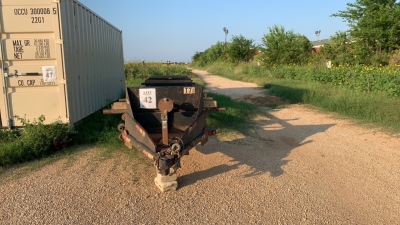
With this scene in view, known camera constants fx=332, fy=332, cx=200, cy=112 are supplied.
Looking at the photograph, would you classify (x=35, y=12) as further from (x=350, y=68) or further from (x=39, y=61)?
(x=350, y=68)

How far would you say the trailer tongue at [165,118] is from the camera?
4.18m

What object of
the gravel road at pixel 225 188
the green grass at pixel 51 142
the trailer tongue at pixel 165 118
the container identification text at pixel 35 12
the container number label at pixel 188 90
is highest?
the container identification text at pixel 35 12

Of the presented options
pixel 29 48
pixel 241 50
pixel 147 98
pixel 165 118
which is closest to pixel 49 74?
pixel 29 48

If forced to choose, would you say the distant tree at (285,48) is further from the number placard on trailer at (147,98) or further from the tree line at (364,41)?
the number placard on trailer at (147,98)

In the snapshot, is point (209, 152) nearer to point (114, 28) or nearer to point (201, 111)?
point (201, 111)

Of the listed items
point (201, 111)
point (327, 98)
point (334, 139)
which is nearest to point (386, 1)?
point (327, 98)

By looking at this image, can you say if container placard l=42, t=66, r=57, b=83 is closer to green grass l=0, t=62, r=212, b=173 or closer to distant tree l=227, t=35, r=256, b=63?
green grass l=0, t=62, r=212, b=173

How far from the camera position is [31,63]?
6012 millimetres

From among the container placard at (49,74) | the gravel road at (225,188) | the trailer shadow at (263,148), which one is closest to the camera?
the gravel road at (225,188)

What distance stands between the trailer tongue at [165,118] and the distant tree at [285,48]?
72.3ft

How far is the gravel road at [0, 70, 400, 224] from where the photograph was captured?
142 inches

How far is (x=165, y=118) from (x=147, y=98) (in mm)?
566

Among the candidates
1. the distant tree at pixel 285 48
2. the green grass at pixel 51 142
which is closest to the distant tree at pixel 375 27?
the distant tree at pixel 285 48

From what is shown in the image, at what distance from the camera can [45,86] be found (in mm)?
6109
